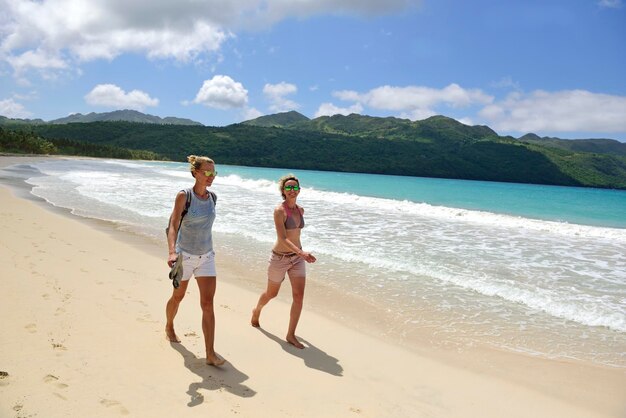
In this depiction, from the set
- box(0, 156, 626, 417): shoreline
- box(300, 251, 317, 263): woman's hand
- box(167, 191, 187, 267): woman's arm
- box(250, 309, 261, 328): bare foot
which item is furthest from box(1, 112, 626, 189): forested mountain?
box(167, 191, 187, 267): woman's arm

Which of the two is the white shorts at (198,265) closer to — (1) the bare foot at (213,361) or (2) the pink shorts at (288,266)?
(1) the bare foot at (213,361)

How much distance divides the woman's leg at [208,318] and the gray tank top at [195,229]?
0.29 m

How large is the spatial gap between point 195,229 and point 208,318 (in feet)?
2.77

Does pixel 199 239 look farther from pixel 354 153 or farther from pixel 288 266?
pixel 354 153

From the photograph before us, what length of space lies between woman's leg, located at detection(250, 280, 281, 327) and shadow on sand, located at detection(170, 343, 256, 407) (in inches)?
43.7

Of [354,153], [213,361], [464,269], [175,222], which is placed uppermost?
[354,153]

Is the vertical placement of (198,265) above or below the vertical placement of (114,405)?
above

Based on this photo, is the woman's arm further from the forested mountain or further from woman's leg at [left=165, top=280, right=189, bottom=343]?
the forested mountain

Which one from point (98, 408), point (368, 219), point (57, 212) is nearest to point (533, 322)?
point (98, 408)

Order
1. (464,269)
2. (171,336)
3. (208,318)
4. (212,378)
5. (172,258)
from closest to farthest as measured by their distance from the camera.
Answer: (212,378) < (172,258) < (208,318) < (171,336) < (464,269)

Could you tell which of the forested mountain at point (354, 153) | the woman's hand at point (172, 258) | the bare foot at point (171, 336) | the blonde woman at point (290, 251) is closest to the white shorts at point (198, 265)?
the woman's hand at point (172, 258)

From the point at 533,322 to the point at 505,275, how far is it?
2.64 m

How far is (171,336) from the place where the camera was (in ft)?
14.0

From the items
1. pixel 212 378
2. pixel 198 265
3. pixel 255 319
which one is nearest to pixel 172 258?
pixel 198 265
